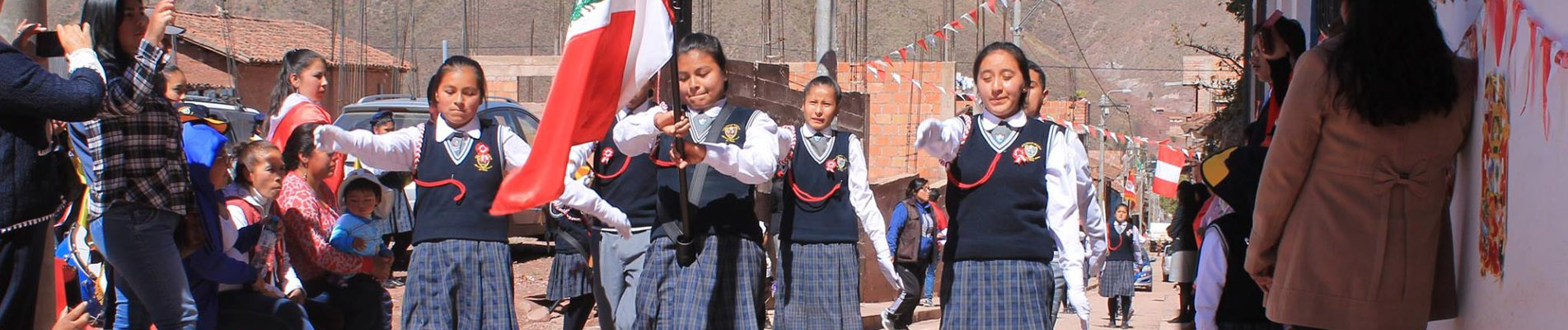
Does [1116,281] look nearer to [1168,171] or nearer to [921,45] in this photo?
[921,45]

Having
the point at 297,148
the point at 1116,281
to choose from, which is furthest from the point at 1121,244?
the point at 297,148

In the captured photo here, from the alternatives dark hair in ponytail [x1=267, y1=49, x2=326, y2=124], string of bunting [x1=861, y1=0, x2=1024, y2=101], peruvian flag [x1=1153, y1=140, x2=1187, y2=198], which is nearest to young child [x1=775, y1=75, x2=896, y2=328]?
dark hair in ponytail [x1=267, y1=49, x2=326, y2=124]

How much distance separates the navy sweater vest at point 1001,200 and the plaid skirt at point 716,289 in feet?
2.61

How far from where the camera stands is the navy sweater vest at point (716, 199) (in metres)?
5.58

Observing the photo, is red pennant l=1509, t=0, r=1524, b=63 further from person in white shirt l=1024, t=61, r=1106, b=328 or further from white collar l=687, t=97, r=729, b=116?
white collar l=687, t=97, r=729, b=116

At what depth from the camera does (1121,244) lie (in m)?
15.2

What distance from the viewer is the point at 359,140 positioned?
5434mm

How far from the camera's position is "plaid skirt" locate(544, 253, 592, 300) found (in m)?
7.36

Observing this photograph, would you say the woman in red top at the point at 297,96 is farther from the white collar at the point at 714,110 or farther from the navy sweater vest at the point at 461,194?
the white collar at the point at 714,110

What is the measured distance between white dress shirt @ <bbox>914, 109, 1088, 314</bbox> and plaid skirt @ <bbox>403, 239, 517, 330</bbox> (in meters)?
1.65

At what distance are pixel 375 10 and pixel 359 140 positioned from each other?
79592mm

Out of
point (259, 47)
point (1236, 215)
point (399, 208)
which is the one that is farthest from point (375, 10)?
point (1236, 215)

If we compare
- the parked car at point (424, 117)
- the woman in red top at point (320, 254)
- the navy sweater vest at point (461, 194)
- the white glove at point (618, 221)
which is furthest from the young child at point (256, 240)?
the parked car at point (424, 117)

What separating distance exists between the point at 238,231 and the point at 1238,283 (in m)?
3.59
